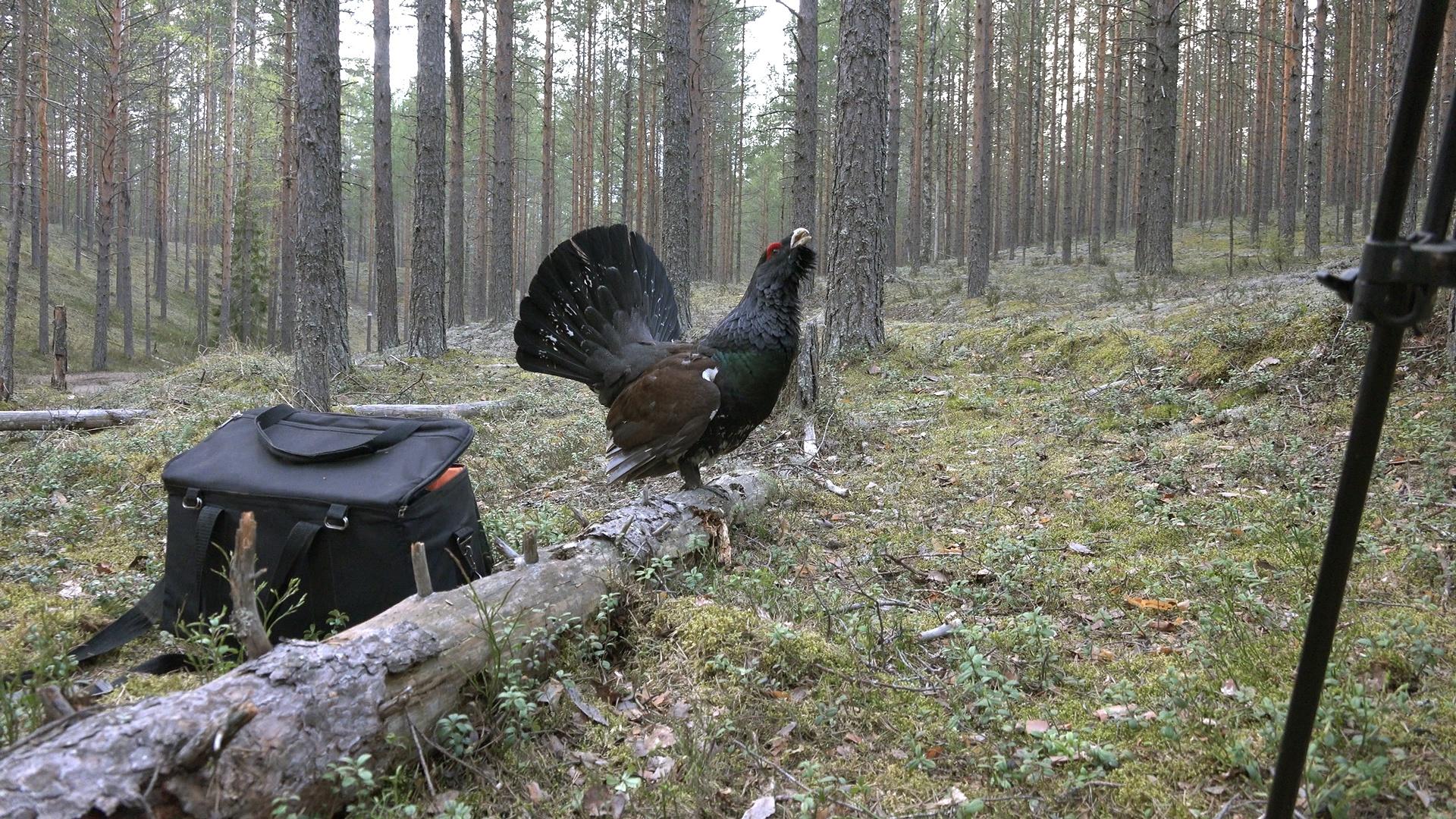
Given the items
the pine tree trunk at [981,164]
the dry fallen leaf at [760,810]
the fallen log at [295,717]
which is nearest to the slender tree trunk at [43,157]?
the fallen log at [295,717]

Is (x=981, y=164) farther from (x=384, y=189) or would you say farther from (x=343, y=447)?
(x=343, y=447)

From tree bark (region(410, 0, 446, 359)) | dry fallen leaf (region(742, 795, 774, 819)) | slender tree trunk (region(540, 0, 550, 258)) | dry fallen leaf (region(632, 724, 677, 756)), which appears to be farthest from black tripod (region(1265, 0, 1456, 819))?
slender tree trunk (region(540, 0, 550, 258))

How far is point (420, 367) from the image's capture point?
464 inches

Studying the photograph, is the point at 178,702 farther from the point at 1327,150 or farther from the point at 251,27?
the point at 1327,150

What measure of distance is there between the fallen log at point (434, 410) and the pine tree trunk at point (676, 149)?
411 centimetres

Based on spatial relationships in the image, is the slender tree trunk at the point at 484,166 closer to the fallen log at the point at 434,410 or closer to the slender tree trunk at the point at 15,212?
the slender tree trunk at the point at 15,212

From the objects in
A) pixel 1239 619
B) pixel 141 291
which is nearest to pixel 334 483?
pixel 1239 619

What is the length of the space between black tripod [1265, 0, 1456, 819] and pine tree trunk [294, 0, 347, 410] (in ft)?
25.5

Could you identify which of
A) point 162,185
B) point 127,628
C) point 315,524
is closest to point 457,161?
point 162,185

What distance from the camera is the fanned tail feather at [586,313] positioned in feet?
16.4

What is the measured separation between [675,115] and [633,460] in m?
9.72

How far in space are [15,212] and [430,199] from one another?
619 cm

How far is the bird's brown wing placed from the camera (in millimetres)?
4219

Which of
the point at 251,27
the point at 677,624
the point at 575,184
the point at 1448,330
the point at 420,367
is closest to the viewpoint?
the point at 677,624
